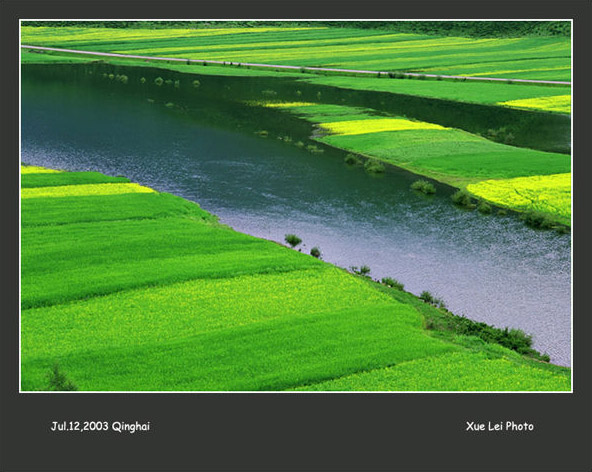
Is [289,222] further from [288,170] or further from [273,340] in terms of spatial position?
[273,340]

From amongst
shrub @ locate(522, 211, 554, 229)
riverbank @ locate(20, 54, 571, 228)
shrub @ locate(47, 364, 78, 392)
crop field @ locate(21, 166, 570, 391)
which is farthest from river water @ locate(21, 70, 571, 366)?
Result: shrub @ locate(47, 364, 78, 392)

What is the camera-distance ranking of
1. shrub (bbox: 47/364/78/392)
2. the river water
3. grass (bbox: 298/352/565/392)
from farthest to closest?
1. the river water
2. grass (bbox: 298/352/565/392)
3. shrub (bbox: 47/364/78/392)

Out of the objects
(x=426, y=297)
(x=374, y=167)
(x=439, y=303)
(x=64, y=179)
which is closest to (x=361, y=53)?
(x=374, y=167)

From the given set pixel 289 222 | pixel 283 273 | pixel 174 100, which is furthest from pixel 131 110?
pixel 283 273

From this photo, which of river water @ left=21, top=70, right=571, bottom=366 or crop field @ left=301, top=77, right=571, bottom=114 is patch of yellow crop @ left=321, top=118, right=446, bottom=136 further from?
crop field @ left=301, top=77, right=571, bottom=114

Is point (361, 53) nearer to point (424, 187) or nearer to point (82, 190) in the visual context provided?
point (424, 187)

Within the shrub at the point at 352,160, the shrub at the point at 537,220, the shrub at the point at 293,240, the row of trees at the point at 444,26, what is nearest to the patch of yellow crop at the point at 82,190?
the shrub at the point at 293,240
